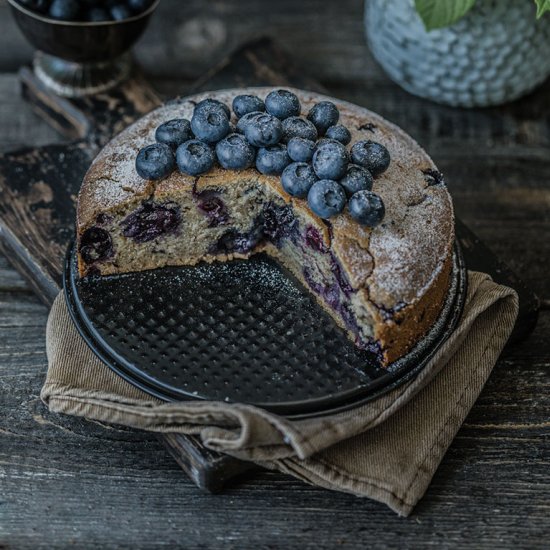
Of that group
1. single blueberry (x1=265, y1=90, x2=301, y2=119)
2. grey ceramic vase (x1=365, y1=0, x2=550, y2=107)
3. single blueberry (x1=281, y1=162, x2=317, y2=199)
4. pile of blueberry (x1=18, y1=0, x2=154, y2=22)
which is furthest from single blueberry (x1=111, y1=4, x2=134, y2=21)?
single blueberry (x1=281, y1=162, x2=317, y2=199)

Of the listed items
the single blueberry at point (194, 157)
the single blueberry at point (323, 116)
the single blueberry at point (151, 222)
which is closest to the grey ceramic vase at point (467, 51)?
the single blueberry at point (323, 116)

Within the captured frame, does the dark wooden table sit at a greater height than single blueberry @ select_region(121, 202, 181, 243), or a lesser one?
lesser

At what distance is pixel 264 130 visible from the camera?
8.90 feet

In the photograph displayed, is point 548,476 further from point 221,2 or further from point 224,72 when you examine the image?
point 221,2

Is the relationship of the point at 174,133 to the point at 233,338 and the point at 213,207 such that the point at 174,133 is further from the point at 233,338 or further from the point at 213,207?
the point at 233,338

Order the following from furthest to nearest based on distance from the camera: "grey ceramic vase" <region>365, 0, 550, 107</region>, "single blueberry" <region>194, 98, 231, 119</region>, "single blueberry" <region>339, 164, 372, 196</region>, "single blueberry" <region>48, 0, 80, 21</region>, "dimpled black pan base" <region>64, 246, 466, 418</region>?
"grey ceramic vase" <region>365, 0, 550, 107</region> < "single blueberry" <region>48, 0, 80, 21</region> < "single blueberry" <region>194, 98, 231, 119</region> < "single blueberry" <region>339, 164, 372, 196</region> < "dimpled black pan base" <region>64, 246, 466, 418</region>

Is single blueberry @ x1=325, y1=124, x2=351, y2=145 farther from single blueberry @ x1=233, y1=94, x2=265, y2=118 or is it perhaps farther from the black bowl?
the black bowl

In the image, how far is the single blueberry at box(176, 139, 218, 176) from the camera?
8.98 ft

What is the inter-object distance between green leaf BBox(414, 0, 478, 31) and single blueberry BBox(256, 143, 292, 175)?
2.70ft

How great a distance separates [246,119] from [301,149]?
0.20 m

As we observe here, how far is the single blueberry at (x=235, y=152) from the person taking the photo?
8.98 feet

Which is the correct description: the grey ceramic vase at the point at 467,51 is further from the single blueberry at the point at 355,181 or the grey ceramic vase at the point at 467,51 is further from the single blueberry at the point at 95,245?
the single blueberry at the point at 95,245

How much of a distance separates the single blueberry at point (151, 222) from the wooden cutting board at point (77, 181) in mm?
281

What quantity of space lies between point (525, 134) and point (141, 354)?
190cm
